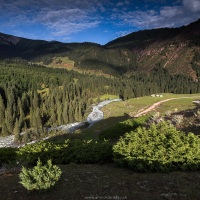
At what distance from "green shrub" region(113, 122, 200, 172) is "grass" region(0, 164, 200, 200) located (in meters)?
0.84

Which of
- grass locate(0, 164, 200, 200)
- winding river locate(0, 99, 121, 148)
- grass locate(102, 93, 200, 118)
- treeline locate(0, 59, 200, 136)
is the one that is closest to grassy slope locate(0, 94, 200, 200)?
grass locate(0, 164, 200, 200)

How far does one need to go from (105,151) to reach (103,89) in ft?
552

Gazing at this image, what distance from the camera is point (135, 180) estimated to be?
1772 centimetres

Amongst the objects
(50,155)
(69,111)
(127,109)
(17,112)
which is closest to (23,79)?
(17,112)

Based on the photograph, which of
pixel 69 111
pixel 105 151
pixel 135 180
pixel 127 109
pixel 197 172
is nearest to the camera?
pixel 135 180

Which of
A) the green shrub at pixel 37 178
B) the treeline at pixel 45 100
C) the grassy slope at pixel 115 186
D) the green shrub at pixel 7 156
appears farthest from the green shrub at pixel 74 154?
the treeline at pixel 45 100

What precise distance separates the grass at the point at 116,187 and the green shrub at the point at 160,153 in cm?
84

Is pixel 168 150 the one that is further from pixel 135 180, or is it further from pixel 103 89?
pixel 103 89

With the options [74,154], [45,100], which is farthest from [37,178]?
[45,100]

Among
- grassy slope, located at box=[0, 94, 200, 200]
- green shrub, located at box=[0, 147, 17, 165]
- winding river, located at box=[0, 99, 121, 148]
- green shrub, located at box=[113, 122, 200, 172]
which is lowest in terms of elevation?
→ winding river, located at box=[0, 99, 121, 148]

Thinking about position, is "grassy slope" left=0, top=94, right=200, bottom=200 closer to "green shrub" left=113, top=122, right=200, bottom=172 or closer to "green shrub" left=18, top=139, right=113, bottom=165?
"green shrub" left=113, top=122, right=200, bottom=172

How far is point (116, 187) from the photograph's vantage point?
16172 mm

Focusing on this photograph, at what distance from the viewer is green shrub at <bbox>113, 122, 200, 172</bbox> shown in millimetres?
19859

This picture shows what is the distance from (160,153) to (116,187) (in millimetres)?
5837
